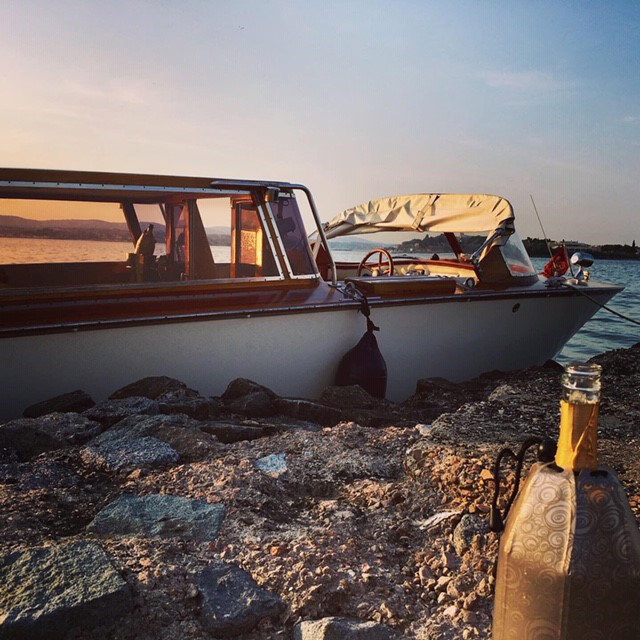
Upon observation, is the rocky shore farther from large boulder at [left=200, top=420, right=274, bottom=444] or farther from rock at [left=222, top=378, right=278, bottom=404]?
rock at [left=222, top=378, right=278, bottom=404]

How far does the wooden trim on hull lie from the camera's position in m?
5.09

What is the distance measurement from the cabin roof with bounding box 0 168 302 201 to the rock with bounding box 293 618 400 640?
13.9 feet

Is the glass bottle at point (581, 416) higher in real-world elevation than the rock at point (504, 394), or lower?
higher

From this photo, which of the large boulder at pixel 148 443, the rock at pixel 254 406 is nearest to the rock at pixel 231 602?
the large boulder at pixel 148 443

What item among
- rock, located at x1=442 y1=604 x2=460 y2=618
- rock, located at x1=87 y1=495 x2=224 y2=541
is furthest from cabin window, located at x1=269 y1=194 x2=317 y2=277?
rock, located at x1=442 y1=604 x2=460 y2=618

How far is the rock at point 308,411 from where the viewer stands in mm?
5242

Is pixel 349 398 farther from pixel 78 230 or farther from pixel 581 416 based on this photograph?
pixel 581 416

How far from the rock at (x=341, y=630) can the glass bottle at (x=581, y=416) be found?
0.86 m

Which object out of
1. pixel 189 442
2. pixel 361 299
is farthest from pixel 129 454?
pixel 361 299

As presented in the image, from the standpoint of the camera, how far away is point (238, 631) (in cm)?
224

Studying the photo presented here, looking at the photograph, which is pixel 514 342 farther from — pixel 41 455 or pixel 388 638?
pixel 388 638

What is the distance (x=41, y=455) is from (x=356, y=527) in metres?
1.82

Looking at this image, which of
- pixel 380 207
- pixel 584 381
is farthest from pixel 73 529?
pixel 380 207

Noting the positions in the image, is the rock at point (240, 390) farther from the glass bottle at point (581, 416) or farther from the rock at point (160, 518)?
the glass bottle at point (581, 416)
